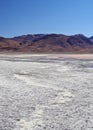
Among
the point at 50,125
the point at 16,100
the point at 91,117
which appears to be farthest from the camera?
the point at 16,100

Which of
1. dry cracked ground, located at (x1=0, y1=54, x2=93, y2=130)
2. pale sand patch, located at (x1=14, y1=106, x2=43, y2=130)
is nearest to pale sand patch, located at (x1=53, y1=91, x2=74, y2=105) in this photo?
dry cracked ground, located at (x1=0, y1=54, x2=93, y2=130)

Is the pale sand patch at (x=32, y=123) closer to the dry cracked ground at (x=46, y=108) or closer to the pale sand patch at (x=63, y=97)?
the dry cracked ground at (x=46, y=108)

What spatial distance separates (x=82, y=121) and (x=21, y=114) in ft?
6.19

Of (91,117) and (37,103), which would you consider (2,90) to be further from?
(91,117)

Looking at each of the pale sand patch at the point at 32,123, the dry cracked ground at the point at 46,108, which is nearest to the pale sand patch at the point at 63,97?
the dry cracked ground at the point at 46,108

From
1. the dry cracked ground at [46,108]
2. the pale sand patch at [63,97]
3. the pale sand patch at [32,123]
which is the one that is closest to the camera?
the pale sand patch at [32,123]

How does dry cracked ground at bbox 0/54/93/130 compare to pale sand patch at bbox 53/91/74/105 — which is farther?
pale sand patch at bbox 53/91/74/105

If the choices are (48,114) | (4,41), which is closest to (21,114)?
(48,114)

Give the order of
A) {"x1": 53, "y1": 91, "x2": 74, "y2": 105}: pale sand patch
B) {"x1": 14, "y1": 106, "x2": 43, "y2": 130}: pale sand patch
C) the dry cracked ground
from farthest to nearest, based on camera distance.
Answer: {"x1": 53, "y1": 91, "x2": 74, "y2": 105}: pale sand patch, the dry cracked ground, {"x1": 14, "y1": 106, "x2": 43, "y2": 130}: pale sand patch

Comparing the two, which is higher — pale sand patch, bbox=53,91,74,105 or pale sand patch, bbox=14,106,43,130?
pale sand patch, bbox=53,91,74,105

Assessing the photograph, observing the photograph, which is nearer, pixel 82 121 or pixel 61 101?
pixel 82 121

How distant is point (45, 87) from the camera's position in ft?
50.4

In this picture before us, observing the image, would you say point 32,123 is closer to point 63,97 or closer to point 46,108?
point 46,108

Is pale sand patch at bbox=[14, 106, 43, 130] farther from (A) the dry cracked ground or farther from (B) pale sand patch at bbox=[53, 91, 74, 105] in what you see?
(B) pale sand patch at bbox=[53, 91, 74, 105]
